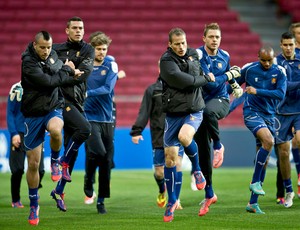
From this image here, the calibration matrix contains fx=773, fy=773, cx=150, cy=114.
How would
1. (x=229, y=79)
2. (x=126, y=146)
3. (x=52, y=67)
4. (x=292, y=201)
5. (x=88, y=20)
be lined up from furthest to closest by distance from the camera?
(x=88, y=20) → (x=126, y=146) → (x=292, y=201) → (x=229, y=79) → (x=52, y=67)

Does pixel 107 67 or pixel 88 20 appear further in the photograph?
pixel 88 20

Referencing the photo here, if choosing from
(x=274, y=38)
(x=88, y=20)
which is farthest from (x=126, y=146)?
(x=274, y=38)

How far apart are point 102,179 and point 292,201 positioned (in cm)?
286

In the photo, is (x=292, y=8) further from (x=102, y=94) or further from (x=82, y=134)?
(x=82, y=134)

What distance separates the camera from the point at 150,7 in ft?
82.2

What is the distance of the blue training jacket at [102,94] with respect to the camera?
1130 cm

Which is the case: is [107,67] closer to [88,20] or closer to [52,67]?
[52,67]

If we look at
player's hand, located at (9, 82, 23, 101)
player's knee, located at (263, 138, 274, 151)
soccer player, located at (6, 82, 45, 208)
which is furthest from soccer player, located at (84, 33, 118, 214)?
player's knee, located at (263, 138, 274, 151)

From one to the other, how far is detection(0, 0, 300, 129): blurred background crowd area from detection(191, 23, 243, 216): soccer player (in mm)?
11623

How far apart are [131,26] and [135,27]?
131 mm

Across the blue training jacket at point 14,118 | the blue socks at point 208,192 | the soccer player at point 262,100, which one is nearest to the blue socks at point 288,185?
the soccer player at point 262,100

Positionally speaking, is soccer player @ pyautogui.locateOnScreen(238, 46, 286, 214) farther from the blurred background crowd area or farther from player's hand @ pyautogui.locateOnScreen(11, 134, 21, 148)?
the blurred background crowd area

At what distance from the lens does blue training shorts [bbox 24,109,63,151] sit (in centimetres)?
953

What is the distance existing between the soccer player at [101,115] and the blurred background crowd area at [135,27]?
427 inches
